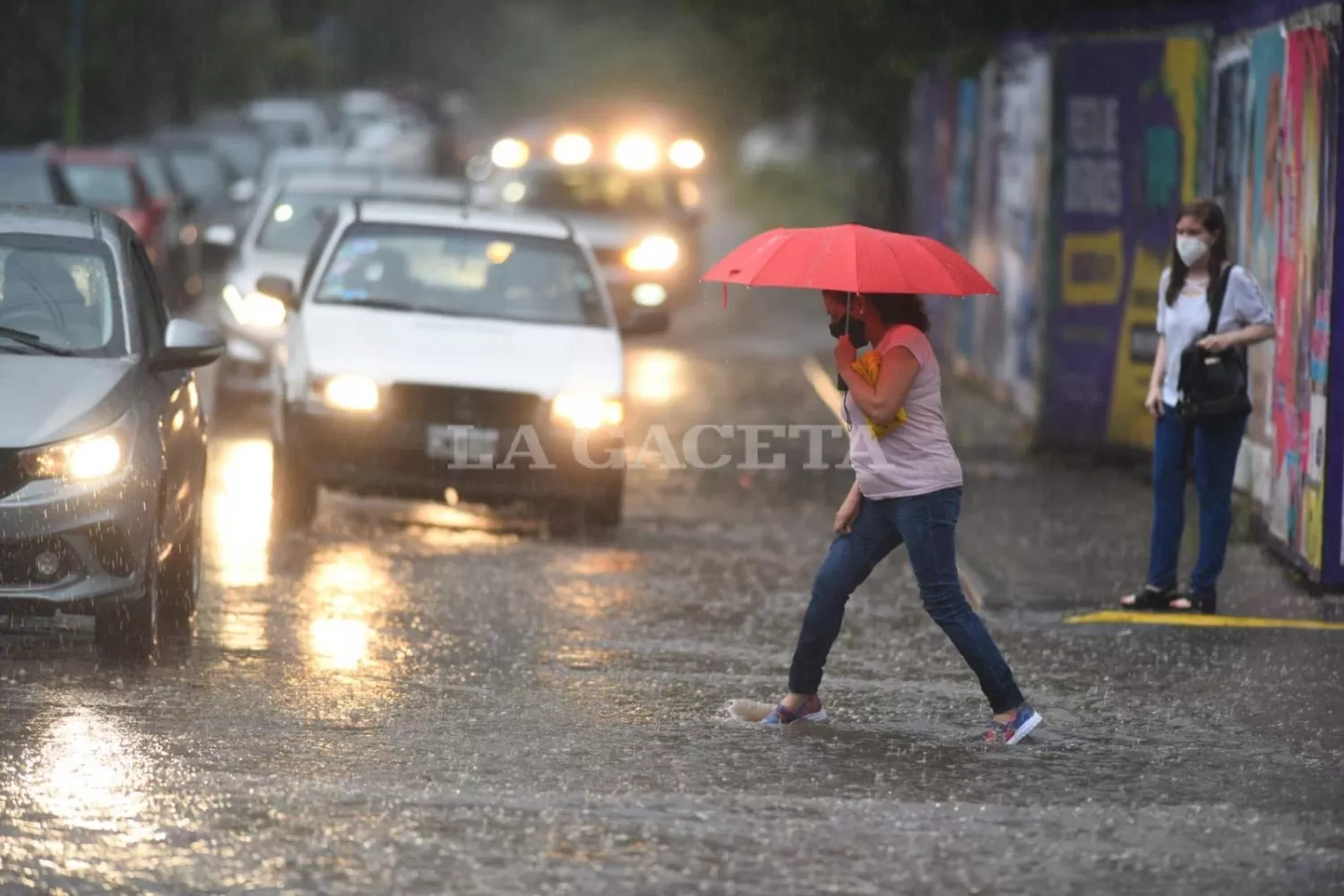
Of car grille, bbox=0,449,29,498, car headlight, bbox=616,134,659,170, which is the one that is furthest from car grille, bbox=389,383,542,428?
car headlight, bbox=616,134,659,170

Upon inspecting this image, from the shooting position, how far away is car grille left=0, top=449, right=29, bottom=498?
338 inches

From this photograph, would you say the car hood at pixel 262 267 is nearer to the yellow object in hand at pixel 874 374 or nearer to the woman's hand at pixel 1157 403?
the woman's hand at pixel 1157 403

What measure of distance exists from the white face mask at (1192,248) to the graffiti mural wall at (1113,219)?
520 cm

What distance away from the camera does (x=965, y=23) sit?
20.3 meters

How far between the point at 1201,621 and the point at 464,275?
4.84 meters

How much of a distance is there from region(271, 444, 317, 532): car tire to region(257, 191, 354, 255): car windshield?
18.5 feet

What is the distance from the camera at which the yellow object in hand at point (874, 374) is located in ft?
26.4

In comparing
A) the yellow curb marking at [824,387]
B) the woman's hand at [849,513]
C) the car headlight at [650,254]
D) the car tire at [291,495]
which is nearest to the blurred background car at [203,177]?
the car headlight at [650,254]

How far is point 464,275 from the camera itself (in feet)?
45.3

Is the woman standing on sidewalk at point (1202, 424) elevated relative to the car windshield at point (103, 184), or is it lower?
lower

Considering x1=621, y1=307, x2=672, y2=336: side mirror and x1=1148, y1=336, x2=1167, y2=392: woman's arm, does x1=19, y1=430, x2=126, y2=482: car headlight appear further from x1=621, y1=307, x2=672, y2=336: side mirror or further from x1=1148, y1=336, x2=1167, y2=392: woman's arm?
x1=621, y1=307, x2=672, y2=336: side mirror

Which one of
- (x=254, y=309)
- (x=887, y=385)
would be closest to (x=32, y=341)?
(x=887, y=385)

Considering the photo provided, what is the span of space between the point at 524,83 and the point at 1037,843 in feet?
288

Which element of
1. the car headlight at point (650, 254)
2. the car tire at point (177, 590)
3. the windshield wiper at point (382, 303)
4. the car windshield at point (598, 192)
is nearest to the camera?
the car tire at point (177, 590)
